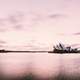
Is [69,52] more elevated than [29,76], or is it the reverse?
[69,52]

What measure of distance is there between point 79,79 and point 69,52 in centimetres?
1520

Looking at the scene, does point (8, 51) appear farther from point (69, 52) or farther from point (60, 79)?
point (60, 79)

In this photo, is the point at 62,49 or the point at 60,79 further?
the point at 62,49

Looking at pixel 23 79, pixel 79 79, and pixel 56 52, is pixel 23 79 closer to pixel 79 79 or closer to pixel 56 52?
pixel 79 79

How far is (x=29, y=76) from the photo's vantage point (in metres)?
26.9

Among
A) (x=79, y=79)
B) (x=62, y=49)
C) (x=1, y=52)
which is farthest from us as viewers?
(x=62, y=49)

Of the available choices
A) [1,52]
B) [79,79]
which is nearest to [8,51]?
[1,52]

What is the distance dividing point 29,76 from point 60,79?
12.1 ft

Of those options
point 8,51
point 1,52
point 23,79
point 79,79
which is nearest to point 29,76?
point 23,79

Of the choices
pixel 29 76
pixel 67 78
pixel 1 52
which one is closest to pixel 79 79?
pixel 67 78

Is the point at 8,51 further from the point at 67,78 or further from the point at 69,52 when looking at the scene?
the point at 67,78

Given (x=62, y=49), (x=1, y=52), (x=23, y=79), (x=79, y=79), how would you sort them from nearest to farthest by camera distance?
1. (x=79, y=79)
2. (x=23, y=79)
3. (x=1, y=52)
4. (x=62, y=49)

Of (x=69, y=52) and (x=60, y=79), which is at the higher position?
(x=69, y=52)

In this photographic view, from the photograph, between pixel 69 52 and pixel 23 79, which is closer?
pixel 23 79
